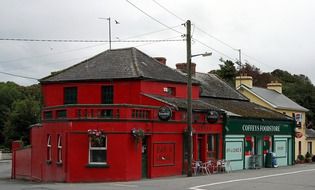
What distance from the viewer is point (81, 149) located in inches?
1201

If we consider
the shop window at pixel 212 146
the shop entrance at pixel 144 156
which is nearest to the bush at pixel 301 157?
the shop window at pixel 212 146

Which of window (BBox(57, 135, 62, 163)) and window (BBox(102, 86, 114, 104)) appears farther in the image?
window (BBox(102, 86, 114, 104))

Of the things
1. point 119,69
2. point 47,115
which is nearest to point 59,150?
point 47,115

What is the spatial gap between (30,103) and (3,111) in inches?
746

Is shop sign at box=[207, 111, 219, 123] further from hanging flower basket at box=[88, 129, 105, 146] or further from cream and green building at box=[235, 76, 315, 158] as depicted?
cream and green building at box=[235, 76, 315, 158]

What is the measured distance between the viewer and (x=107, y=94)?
36688mm

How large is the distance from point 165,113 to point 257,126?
46.7 feet

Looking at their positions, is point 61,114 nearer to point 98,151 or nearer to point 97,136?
point 97,136

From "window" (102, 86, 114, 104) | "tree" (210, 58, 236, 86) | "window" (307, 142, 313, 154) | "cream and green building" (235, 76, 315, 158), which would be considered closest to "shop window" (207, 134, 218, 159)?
"window" (102, 86, 114, 104)

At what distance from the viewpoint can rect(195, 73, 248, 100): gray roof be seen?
150 ft

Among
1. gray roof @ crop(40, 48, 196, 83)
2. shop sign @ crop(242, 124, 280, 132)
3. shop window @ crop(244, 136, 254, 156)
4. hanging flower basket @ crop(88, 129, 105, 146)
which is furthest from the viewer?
shop window @ crop(244, 136, 254, 156)

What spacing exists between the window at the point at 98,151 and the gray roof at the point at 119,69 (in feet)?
20.2

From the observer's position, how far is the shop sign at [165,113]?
31891 millimetres

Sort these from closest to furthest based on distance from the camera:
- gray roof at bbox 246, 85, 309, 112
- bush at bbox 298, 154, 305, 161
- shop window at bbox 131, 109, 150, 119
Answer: shop window at bbox 131, 109, 150, 119, gray roof at bbox 246, 85, 309, 112, bush at bbox 298, 154, 305, 161
